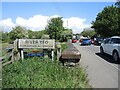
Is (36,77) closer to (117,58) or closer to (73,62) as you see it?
(73,62)

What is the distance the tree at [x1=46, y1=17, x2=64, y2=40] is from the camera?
35.1 meters

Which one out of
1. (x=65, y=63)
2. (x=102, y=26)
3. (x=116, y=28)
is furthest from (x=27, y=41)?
(x=102, y=26)

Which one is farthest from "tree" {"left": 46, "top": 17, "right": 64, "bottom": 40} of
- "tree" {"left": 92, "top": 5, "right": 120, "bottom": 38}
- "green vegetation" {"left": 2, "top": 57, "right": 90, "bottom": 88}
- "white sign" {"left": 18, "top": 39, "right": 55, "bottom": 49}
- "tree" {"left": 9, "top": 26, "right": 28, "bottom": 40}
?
"green vegetation" {"left": 2, "top": 57, "right": 90, "bottom": 88}

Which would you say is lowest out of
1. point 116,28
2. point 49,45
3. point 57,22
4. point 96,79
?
point 96,79

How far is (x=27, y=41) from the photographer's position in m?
7.51

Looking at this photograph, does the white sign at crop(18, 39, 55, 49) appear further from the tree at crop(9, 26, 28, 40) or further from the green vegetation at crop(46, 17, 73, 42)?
the tree at crop(9, 26, 28, 40)

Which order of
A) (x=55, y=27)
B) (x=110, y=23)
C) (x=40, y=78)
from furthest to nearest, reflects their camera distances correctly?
1. (x=55, y=27)
2. (x=110, y=23)
3. (x=40, y=78)

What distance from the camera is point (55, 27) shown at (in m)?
34.9

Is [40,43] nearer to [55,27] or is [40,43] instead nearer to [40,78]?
[40,78]

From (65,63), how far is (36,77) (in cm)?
233

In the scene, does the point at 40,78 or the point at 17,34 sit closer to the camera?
the point at 40,78

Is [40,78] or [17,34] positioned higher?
[17,34]

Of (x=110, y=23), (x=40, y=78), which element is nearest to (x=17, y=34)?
(x=110, y=23)

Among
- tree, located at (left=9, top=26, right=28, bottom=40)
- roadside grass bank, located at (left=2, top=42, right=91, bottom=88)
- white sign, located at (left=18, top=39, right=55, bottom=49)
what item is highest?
tree, located at (left=9, top=26, right=28, bottom=40)
